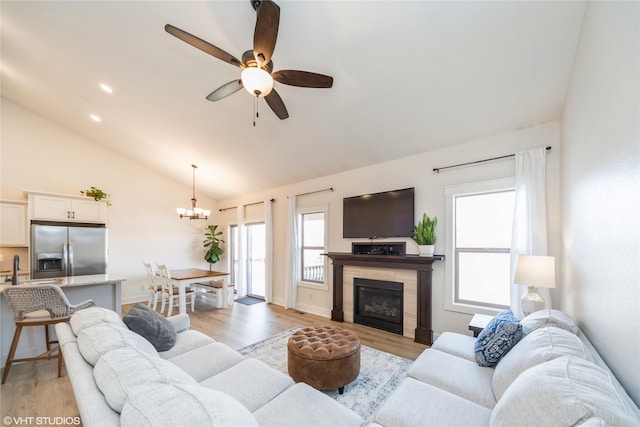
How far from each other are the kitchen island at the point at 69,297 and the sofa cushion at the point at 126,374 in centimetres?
274

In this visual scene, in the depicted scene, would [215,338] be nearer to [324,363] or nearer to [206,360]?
[206,360]

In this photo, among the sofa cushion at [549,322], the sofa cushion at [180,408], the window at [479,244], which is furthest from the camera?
the window at [479,244]

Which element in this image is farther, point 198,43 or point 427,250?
point 427,250

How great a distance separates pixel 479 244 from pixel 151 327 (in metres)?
3.82

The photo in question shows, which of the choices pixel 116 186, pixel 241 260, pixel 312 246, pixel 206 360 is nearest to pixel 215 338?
pixel 206 360

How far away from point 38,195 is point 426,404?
675cm

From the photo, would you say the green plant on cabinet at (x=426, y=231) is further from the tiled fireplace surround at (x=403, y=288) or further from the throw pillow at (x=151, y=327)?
the throw pillow at (x=151, y=327)

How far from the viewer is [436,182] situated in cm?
371

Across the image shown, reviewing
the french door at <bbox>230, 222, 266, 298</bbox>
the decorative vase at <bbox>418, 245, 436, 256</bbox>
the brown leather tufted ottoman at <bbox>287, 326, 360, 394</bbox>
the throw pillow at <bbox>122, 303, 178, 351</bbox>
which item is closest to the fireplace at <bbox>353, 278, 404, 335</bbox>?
the decorative vase at <bbox>418, 245, 436, 256</bbox>

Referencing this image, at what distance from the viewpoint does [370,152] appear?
409 centimetres

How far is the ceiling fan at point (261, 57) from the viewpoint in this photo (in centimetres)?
167

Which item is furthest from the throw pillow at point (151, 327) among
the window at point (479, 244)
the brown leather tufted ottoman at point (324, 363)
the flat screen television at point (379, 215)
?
the window at point (479, 244)

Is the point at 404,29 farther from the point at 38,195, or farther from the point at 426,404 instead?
the point at 38,195

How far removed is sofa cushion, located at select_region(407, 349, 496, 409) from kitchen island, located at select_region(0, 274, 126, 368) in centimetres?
385
